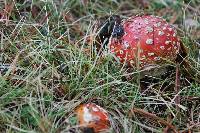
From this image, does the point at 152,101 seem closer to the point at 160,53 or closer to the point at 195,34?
the point at 160,53

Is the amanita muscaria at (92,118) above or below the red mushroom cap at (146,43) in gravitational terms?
below

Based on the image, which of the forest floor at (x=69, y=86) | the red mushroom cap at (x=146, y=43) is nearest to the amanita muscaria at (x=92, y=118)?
the forest floor at (x=69, y=86)

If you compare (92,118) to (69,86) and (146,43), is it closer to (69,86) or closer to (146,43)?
(69,86)

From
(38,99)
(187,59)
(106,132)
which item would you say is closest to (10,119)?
(38,99)

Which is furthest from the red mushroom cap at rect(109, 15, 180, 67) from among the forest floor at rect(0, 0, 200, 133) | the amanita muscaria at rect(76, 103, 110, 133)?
the amanita muscaria at rect(76, 103, 110, 133)

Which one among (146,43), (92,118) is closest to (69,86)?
(92,118)

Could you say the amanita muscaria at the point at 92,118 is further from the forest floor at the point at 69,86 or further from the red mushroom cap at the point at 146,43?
the red mushroom cap at the point at 146,43
